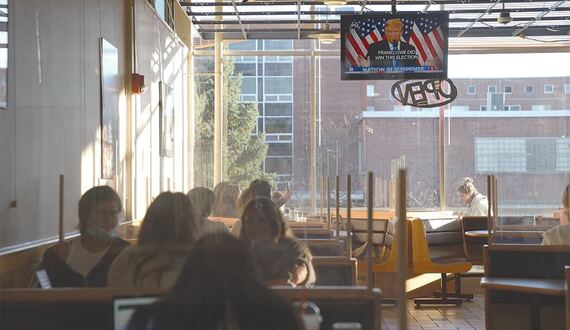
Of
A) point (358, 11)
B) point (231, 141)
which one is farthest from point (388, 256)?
point (231, 141)

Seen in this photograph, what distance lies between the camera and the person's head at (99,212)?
3744 millimetres

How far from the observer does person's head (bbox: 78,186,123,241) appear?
12.3ft

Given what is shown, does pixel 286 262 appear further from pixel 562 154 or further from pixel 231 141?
pixel 562 154

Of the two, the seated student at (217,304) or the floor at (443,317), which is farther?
the floor at (443,317)

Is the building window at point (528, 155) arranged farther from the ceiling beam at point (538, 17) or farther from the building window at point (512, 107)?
the ceiling beam at point (538, 17)

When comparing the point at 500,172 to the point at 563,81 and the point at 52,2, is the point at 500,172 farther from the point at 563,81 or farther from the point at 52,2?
the point at 52,2

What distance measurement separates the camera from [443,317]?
25.6 feet

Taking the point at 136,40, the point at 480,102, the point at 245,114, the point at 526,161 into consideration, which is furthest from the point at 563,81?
the point at 245,114

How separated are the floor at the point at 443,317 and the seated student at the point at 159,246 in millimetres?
3866

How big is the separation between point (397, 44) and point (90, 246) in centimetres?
511

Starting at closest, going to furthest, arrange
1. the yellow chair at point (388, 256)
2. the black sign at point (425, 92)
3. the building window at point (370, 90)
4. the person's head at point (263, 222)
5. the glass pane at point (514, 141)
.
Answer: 1. the person's head at point (263, 222)
2. the glass pane at point (514, 141)
3. the yellow chair at point (388, 256)
4. the building window at point (370, 90)
5. the black sign at point (425, 92)

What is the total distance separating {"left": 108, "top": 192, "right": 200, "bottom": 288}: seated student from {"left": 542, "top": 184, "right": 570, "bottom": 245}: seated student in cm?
281

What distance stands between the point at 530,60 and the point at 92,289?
688 centimetres

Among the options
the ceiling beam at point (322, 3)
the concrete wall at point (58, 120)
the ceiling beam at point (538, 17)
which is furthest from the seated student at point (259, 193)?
the ceiling beam at point (538, 17)
